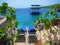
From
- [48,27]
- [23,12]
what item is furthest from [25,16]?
[48,27]

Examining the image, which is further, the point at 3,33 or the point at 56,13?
the point at 56,13

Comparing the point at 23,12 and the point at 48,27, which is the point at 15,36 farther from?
the point at 23,12

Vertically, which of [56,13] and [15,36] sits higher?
[56,13]

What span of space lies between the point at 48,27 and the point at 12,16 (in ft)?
1.64

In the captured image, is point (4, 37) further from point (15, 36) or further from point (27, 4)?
point (27, 4)

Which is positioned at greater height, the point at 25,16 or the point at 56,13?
the point at 56,13

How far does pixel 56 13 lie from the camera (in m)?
2.13

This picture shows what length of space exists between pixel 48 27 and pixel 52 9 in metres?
0.25

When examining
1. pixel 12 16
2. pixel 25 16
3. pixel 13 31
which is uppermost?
pixel 12 16

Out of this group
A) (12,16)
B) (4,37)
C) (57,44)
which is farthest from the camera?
(57,44)

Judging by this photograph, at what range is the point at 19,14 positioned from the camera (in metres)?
6.59

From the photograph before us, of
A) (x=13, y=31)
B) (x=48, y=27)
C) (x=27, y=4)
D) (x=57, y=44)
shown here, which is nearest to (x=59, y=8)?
(x=48, y=27)

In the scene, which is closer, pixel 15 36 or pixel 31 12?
pixel 15 36

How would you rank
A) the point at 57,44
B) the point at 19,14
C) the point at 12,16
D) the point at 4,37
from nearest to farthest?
the point at 4,37 < the point at 12,16 < the point at 57,44 < the point at 19,14
